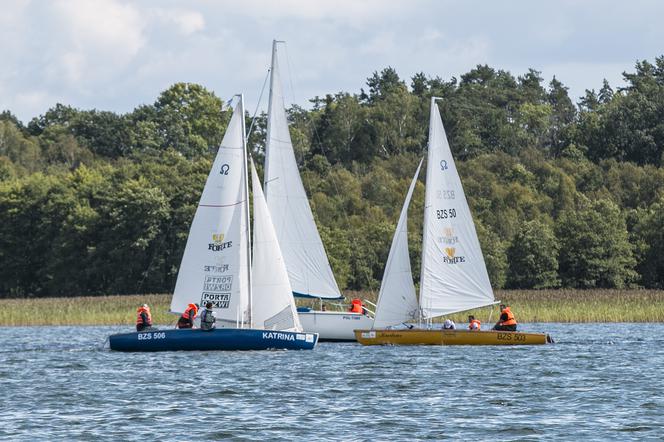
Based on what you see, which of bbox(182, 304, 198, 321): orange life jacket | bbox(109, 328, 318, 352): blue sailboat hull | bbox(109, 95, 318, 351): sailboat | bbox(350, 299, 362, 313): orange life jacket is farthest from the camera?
bbox(350, 299, 362, 313): orange life jacket

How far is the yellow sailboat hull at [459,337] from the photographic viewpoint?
44.2 m

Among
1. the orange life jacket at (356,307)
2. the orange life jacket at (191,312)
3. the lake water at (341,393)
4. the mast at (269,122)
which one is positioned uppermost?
the mast at (269,122)

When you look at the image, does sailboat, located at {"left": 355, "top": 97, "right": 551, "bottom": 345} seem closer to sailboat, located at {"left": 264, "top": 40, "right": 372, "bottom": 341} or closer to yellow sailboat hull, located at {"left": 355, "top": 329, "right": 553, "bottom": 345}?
yellow sailboat hull, located at {"left": 355, "top": 329, "right": 553, "bottom": 345}

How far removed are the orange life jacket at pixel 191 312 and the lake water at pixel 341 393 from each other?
1.18 m

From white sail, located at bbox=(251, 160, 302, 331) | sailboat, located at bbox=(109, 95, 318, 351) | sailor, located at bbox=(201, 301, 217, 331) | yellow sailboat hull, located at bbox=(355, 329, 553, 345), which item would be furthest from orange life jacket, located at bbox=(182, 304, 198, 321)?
yellow sailboat hull, located at bbox=(355, 329, 553, 345)

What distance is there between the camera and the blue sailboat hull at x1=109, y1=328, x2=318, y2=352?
4219 centimetres

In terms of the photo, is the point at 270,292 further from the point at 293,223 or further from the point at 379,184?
the point at 379,184

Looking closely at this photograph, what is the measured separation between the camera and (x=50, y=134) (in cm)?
15238

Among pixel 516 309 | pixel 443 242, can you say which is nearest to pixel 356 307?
pixel 443 242

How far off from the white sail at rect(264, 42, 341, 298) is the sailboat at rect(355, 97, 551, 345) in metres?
4.17

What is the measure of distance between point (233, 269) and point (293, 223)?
20.5 ft

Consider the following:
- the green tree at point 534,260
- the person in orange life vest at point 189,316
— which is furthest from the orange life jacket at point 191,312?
the green tree at point 534,260

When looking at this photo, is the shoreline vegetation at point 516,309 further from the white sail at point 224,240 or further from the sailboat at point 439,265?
the white sail at point 224,240

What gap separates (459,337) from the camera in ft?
146
